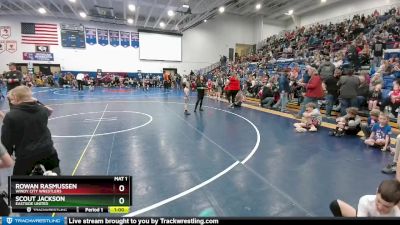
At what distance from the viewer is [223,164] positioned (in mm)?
5426

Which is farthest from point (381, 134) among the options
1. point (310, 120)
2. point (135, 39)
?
point (135, 39)

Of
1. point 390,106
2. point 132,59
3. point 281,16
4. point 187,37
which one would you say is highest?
point 281,16

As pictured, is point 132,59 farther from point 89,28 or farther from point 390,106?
point 390,106

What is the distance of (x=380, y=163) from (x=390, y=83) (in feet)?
20.0

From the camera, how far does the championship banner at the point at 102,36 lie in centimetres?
3018

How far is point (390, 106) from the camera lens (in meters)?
8.45

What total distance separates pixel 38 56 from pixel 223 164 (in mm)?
29059

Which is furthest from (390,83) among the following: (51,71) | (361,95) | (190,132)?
(51,71)

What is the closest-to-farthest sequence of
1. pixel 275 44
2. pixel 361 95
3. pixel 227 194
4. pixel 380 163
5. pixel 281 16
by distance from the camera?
pixel 227 194 < pixel 380 163 < pixel 361 95 < pixel 275 44 < pixel 281 16

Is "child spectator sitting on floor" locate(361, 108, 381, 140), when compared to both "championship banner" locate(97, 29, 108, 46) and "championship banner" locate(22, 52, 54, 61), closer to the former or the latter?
"championship banner" locate(97, 29, 108, 46)

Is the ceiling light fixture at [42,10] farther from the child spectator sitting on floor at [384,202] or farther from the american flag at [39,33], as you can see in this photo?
the child spectator sitting on floor at [384,202]

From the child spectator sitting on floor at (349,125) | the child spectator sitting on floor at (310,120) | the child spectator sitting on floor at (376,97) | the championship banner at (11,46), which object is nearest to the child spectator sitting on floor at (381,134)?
the child spectator sitting on floor at (349,125)
